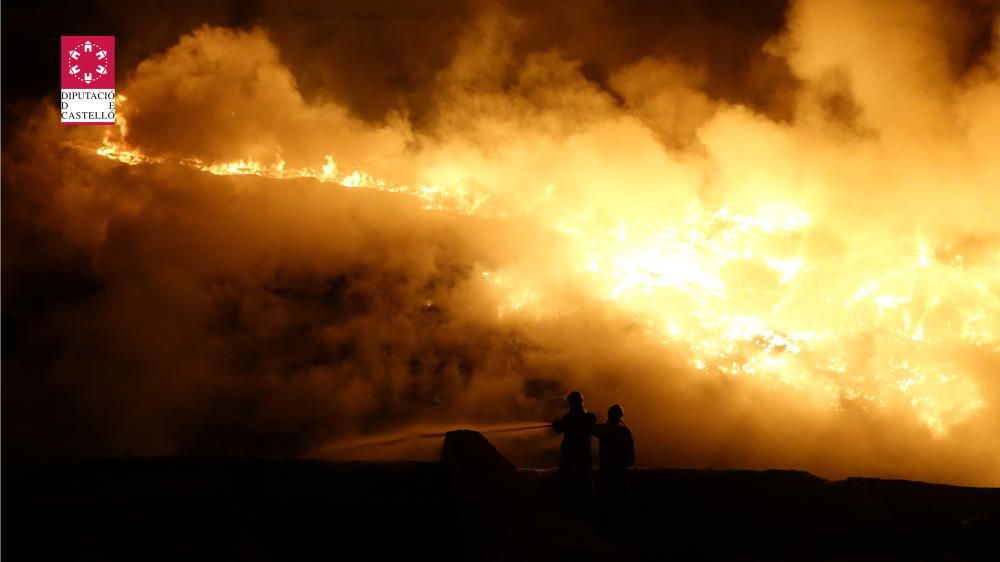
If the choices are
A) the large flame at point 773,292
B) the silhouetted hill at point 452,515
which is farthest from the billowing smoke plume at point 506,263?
the silhouetted hill at point 452,515

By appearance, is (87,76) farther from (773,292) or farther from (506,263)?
(773,292)

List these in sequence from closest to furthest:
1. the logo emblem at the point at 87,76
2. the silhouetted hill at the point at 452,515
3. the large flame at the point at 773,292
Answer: the silhouetted hill at the point at 452,515 → the large flame at the point at 773,292 → the logo emblem at the point at 87,76

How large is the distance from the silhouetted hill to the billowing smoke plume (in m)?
5.13

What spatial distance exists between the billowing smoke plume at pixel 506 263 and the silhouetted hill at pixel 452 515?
16.8ft

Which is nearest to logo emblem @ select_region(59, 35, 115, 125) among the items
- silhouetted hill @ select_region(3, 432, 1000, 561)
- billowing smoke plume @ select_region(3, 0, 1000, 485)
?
billowing smoke plume @ select_region(3, 0, 1000, 485)

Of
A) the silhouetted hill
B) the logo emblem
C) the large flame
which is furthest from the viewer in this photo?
the logo emblem

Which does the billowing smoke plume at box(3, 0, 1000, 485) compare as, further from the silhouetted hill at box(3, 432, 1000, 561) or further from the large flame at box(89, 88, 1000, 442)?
the silhouetted hill at box(3, 432, 1000, 561)

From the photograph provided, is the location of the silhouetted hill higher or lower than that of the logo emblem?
lower

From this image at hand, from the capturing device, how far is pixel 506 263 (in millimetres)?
14102

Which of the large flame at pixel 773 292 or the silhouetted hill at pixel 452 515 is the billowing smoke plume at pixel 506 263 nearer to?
the large flame at pixel 773 292

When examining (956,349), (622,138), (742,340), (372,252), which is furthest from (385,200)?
(956,349)

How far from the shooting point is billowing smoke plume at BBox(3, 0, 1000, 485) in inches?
465

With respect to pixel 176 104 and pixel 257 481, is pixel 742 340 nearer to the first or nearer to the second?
pixel 257 481

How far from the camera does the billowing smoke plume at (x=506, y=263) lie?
11820 mm
